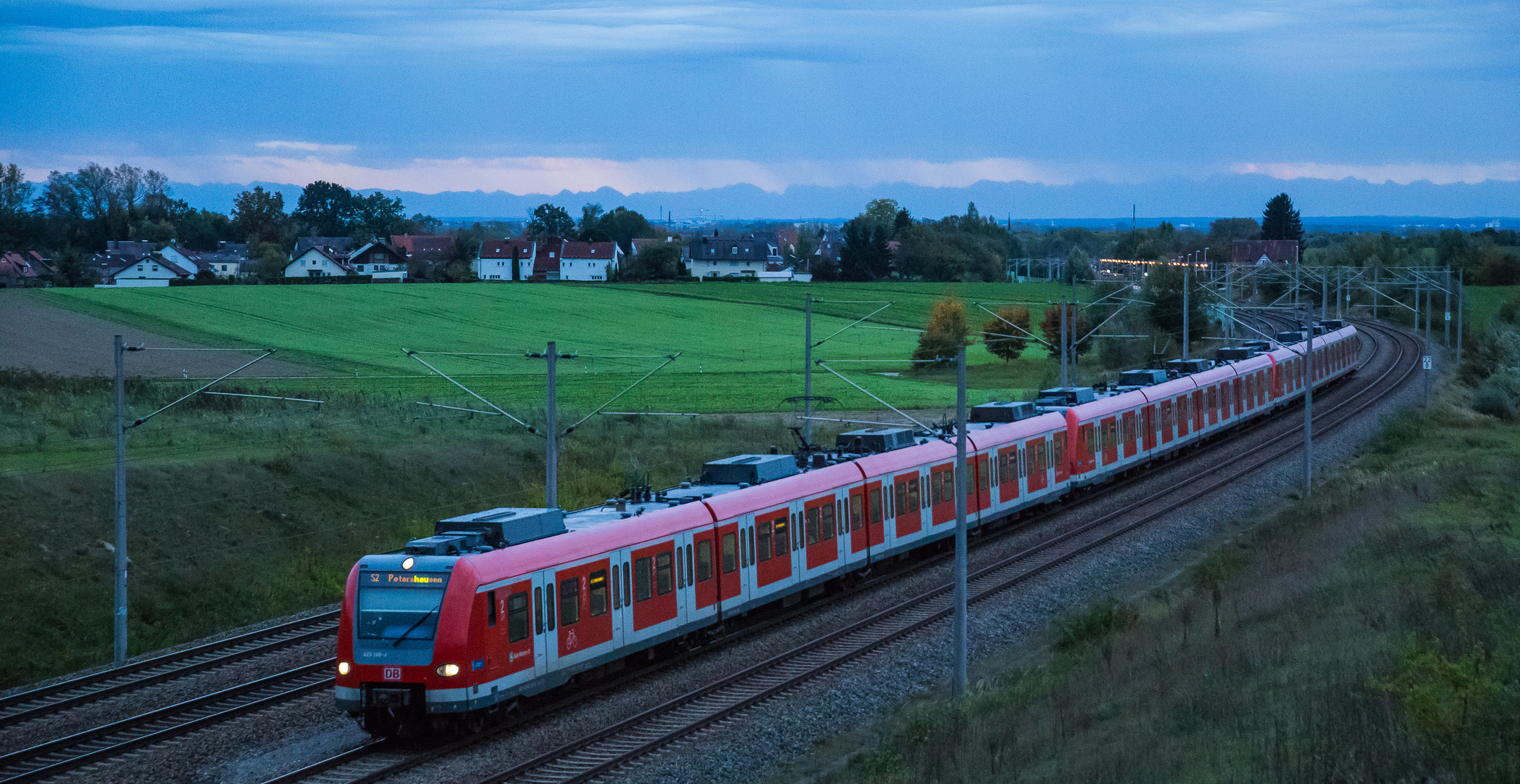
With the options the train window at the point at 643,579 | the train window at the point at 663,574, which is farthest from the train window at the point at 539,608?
the train window at the point at 663,574

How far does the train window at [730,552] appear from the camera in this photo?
2273 cm

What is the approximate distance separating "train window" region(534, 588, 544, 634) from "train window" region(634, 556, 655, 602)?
7.45ft

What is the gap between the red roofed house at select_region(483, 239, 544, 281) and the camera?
138 metres

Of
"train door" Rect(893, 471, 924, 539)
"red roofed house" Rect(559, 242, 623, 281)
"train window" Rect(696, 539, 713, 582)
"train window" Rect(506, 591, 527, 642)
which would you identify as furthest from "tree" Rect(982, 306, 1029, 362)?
"train window" Rect(506, 591, 527, 642)

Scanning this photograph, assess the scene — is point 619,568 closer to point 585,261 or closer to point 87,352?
point 87,352

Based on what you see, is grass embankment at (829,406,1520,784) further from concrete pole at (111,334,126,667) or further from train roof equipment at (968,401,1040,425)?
concrete pole at (111,334,126,667)

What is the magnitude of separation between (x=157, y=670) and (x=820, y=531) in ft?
38.7

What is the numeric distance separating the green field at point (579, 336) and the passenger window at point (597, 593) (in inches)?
1184

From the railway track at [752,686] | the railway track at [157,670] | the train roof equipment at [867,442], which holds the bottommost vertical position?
the railway track at [157,670]

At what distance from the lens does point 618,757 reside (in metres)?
17.0

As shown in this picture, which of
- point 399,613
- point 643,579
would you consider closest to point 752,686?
point 643,579

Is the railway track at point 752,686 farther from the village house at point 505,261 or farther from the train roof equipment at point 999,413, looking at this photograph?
the village house at point 505,261

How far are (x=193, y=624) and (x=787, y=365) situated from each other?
163 ft

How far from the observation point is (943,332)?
249 ft
